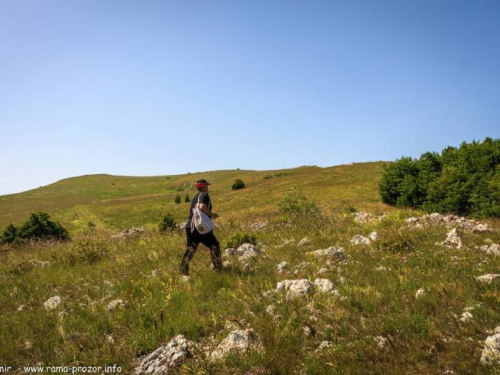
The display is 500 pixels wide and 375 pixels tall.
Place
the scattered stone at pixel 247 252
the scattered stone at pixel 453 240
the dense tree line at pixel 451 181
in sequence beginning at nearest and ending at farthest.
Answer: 1. the scattered stone at pixel 453 240
2. the scattered stone at pixel 247 252
3. the dense tree line at pixel 451 181

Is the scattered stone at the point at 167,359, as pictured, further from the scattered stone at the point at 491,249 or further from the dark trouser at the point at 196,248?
the scattered stone at the point at 491,249

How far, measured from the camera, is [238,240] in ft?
32.5

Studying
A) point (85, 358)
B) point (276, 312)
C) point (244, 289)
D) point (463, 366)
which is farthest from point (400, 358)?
point (85, 358)

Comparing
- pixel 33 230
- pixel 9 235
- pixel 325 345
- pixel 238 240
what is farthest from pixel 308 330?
pixel 9 235

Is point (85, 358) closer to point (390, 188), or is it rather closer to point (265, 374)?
point (265, 374)

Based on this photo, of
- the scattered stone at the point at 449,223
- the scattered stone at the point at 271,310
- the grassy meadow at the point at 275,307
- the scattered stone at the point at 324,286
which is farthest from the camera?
the scattered stone at the point at 449,223

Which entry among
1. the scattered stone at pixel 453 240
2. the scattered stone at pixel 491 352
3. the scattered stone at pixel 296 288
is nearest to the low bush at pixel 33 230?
the scattered stone at pixel 296 288

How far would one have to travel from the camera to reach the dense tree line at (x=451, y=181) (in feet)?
74.9

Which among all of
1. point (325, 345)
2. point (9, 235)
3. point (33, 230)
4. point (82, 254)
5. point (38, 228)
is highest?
point (82, 254)

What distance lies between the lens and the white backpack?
7137 millimetres

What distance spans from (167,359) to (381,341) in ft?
8.09

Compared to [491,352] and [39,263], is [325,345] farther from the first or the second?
[39,263]

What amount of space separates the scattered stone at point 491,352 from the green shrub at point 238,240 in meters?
7.08

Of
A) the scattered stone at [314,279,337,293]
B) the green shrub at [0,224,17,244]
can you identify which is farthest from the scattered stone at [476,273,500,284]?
the green shrub at [0,224,17,244]
